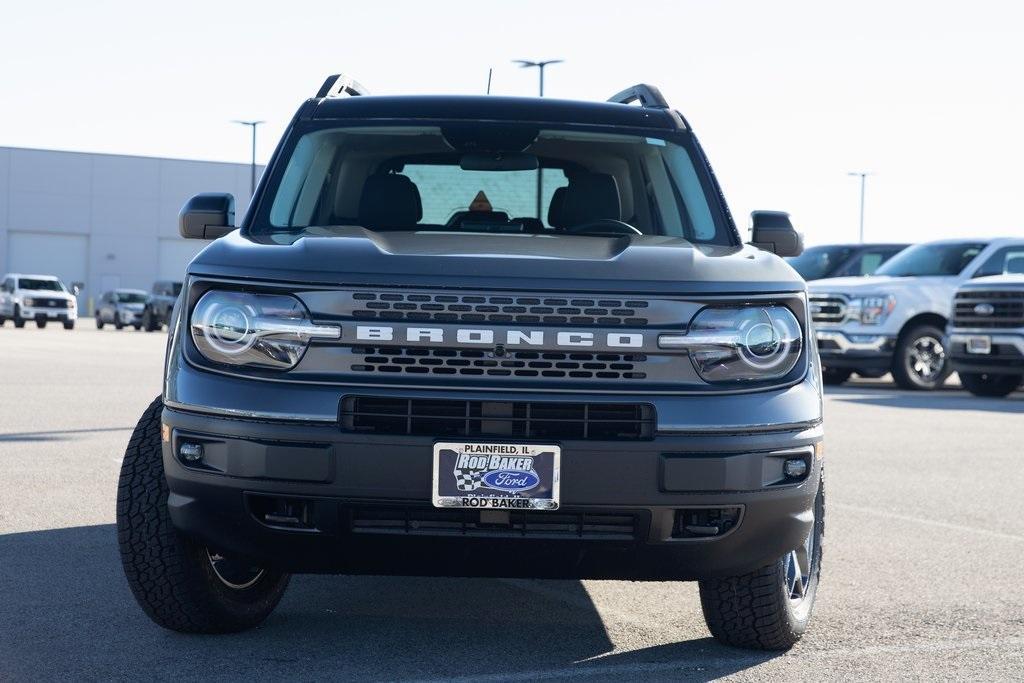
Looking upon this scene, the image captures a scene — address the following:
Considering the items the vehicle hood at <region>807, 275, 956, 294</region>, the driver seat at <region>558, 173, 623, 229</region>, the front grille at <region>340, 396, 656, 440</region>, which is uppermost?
the vehicle hood at <region>807, 275, 956, 294</region>

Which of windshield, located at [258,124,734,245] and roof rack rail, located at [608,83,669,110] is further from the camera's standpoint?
roof rack rail, located at [608,83,669,110]

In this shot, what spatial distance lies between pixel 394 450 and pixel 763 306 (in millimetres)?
1129

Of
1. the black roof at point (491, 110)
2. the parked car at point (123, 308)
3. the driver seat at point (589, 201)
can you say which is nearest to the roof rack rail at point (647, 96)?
the black roof at point (491, 110)

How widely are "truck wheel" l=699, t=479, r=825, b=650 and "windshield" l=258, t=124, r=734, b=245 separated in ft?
4.34

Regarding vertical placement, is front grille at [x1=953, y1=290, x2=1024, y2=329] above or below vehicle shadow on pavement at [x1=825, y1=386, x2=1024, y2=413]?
above

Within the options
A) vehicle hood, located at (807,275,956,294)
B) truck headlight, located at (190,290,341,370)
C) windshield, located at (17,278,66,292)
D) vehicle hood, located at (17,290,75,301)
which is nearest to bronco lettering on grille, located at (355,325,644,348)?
truck headlight, located at (190,290,341,370)

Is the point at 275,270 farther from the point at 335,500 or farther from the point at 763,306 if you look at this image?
the point at 763,306

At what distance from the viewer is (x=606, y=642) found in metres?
4.96

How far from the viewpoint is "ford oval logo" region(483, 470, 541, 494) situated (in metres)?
4.11

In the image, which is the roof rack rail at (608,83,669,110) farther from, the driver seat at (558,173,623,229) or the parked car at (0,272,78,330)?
the parked car at (0,272,78,330)

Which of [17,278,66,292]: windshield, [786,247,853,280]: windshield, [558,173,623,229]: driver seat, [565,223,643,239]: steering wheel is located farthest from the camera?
[17,278,66,292]: windshield

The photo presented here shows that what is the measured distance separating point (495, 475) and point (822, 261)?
19.5m

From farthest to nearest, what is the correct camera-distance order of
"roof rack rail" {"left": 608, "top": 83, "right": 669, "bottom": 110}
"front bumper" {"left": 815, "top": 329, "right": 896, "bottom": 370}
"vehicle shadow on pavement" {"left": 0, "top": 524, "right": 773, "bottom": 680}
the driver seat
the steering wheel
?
1. "front bumper" {"left": 815, "top": 329, "right": 896, "bottom": 370}
2. "roof rack rail" {"left": 608, "top": 83, "right": 669, "bottom": 110}
3. the driver seat
4. the steering wheel
5. "vehicle shadow on pavement" {"left": 0, "top": 524, "right": 773, "bottom": 680}

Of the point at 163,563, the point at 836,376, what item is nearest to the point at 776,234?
the point at 163,563
